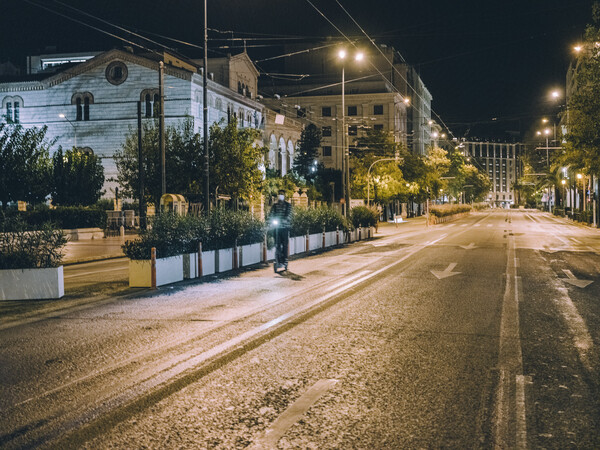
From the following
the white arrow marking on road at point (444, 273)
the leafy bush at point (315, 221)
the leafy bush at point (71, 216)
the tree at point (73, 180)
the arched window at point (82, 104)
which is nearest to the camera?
the white arrow marking on road at point (444, 273)

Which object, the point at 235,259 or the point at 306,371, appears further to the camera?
the point at 235,259

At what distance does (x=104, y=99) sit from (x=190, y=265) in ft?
125

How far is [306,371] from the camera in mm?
6191

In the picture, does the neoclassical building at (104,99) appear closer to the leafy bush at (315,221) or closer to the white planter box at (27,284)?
the leafy bush at (315,221)

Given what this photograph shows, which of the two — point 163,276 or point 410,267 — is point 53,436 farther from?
point 410,267

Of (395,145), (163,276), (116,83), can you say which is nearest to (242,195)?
(116,83)

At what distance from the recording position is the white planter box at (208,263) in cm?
1528

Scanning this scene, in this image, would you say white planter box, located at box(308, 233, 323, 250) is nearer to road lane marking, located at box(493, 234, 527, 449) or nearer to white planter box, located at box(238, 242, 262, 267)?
white planter box, located at box(238, 242, 262, 267)

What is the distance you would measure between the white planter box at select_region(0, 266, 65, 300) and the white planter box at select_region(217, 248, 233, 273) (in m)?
5.11

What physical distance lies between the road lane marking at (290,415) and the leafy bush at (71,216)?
31.1 m

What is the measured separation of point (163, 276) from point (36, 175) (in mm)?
25973

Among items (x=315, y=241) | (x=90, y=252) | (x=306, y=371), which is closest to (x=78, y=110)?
(x=90, y=252)

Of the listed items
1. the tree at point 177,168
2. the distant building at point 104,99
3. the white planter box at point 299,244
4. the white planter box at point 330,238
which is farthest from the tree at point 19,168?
the white planter box at point 299,244

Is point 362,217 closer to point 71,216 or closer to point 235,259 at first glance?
point 71,216
